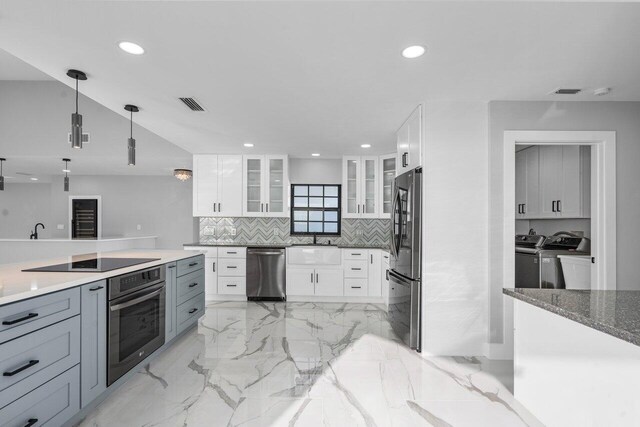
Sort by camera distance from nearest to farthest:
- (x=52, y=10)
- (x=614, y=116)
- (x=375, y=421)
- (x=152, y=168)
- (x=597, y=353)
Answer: (x=597, y=353), (x=52, y=10), (x=375, y=421), (x=614, y=116), (x=152, y=168)

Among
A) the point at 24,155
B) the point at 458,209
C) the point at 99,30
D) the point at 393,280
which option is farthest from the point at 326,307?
the point at 24,155

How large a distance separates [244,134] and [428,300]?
2.80 meters

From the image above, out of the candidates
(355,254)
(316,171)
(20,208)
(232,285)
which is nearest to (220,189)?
(232,285)

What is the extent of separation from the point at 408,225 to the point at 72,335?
2.63m

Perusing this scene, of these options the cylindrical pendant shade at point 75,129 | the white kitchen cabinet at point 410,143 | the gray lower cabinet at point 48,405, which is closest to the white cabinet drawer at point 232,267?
the white kitchen cabinet at point 410,143

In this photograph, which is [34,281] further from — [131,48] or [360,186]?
[360,186]

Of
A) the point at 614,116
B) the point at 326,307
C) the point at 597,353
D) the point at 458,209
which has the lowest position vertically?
the point at 326,307

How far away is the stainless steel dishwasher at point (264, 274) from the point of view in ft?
16.0

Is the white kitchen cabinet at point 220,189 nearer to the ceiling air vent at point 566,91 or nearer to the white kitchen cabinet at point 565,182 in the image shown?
the ceiling air vent at point 566,91

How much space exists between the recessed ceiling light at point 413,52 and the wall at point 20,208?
9926 millimetres

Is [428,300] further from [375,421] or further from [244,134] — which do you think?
[244,134]

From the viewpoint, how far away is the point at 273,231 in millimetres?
5535

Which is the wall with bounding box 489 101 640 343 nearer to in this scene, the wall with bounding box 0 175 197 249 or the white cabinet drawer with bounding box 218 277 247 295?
the white cabinet drawer with bounding box 218 277 247 295

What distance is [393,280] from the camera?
355 centimetres
